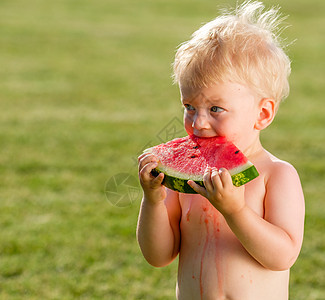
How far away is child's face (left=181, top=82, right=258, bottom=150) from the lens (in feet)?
7.59

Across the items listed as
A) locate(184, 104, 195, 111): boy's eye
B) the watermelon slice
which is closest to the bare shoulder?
the watermelon slice

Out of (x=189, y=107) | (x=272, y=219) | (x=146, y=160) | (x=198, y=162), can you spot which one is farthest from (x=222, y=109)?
(x=272, y=219)

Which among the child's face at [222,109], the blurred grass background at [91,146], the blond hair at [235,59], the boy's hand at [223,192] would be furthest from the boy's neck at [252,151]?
the blurred grass background at [91,146]

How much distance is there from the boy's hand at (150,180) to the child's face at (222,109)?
0.23 m

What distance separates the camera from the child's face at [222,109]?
231 cm

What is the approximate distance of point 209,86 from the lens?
7.56ft

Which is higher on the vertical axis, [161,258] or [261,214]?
[261,214]

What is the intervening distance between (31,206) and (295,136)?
4.06 meters

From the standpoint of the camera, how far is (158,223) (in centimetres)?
249

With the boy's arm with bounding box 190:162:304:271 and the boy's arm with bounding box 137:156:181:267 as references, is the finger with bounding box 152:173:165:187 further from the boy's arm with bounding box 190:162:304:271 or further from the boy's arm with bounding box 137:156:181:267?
the boy's arm with bounding box 190:162:304:271

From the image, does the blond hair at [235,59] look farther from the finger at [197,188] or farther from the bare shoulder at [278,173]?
the finger at [197,188]

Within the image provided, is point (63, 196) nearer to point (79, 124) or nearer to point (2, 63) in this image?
point (79, 124)

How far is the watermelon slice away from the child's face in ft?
0.19

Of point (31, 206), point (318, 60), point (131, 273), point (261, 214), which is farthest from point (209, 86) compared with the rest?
point (318, 60)
